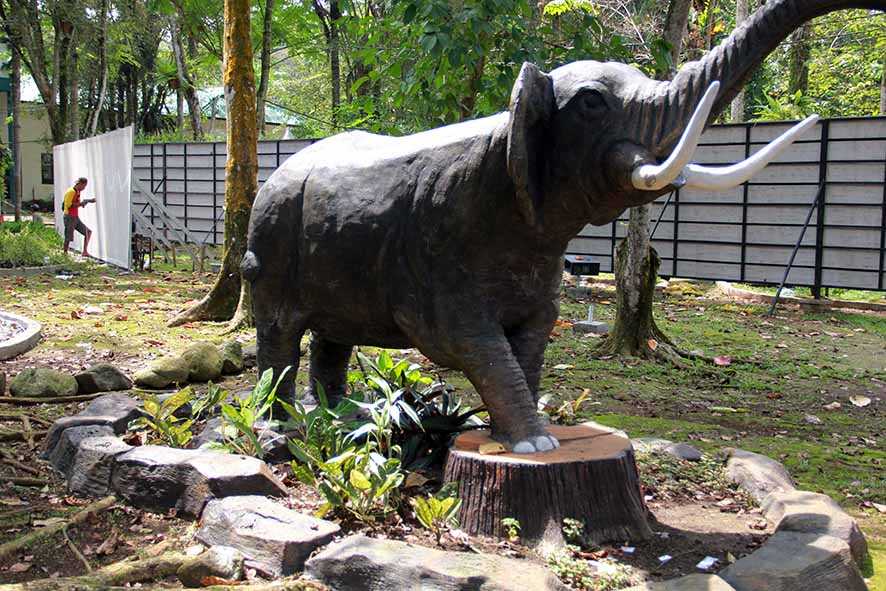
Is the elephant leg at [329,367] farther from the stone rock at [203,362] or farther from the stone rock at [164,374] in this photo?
the stone rock at [203,362]

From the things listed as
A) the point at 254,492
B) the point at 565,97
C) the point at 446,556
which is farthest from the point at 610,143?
the point at 254,492

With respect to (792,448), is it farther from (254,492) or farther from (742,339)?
(742,339)

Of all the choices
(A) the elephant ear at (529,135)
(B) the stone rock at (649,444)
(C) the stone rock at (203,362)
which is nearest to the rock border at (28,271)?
(C) the stone rock at (203,362)

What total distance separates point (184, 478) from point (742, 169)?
2.87 m

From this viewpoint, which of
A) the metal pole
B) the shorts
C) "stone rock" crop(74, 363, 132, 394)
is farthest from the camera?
the shorts

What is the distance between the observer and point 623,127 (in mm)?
3443

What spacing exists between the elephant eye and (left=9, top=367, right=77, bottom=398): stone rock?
16.2 feet

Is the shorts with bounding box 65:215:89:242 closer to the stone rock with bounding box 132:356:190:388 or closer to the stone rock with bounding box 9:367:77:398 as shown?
the stone rock with bounding box 132:356:190:388

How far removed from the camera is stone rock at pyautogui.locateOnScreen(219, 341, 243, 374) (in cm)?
770

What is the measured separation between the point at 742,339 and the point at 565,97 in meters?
7.34

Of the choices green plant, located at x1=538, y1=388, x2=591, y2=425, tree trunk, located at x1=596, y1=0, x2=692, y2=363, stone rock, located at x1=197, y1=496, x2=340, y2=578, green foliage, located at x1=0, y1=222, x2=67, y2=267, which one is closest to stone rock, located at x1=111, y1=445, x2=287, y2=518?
stone rock, located at x1=197, y1=496, x2=340, y2=578

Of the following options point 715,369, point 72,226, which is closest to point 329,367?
point 715,369

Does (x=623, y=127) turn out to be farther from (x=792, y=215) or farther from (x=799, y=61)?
(x=799, y=61)

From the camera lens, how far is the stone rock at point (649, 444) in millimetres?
4988
